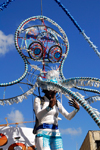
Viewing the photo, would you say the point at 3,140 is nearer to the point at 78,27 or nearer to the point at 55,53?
the point at 55,53

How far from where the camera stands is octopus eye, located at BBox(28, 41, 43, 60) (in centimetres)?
735

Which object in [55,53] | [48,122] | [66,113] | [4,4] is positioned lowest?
[48,122]

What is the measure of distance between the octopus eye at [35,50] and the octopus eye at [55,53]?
12.5 inches

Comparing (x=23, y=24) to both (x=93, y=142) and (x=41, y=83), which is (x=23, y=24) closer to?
(x=41, y=83)

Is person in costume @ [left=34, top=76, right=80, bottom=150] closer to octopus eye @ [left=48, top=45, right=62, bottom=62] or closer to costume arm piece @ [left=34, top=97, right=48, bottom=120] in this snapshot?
costume arm piece @ [left=34, top=97, right=48, bottom=120]

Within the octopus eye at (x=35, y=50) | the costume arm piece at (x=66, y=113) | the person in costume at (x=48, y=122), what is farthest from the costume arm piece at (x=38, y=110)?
the octopus eye at (x=35, y=50)

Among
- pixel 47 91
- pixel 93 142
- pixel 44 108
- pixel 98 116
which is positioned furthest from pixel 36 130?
pixel 93 142

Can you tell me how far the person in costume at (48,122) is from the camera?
5.28 meters

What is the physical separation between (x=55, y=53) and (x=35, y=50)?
0.71m

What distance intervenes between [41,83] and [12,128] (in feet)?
10.7

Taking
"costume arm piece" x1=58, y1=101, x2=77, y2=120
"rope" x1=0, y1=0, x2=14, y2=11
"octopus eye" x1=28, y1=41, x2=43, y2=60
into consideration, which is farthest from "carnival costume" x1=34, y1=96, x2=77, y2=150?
"rope" x1=0, y1=0, x2=14, y2=11

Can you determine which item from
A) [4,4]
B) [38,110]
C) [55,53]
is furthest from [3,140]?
[4,4]

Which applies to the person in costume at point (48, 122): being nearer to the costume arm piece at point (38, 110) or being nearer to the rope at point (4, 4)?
the costume arm piece at point (38, 110)

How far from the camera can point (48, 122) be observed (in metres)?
5.60
